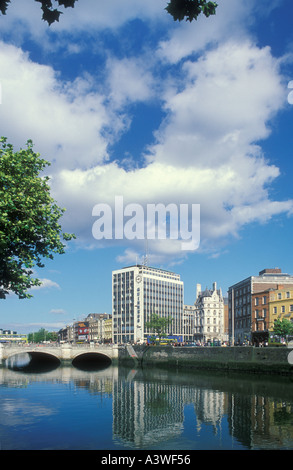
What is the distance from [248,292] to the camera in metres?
107

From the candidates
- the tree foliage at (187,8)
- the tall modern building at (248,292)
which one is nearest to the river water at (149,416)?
the tree foliage at (187,8)

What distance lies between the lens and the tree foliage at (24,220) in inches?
1097

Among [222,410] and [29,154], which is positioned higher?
[29,154]

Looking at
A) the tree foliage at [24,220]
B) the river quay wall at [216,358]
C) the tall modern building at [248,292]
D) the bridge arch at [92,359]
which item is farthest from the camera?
the bridge arch at [92,359]

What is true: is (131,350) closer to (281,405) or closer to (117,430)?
(281,405)

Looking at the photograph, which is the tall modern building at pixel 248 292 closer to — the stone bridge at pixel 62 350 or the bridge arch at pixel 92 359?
the stone bridge at pixel 62 350

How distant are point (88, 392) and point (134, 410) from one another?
1594 centimetres

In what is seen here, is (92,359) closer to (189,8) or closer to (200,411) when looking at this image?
(200,411)

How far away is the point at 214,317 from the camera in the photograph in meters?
193

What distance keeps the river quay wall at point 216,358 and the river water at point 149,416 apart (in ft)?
13.4

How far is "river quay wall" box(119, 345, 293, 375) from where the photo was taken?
6856 cm

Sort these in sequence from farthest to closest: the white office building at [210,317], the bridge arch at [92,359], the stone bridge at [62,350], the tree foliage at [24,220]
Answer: the white office building at [210,317]
the bridge arch at [92,359]
the stone bridge at [62,350]
the tree foliage at [24,220]
